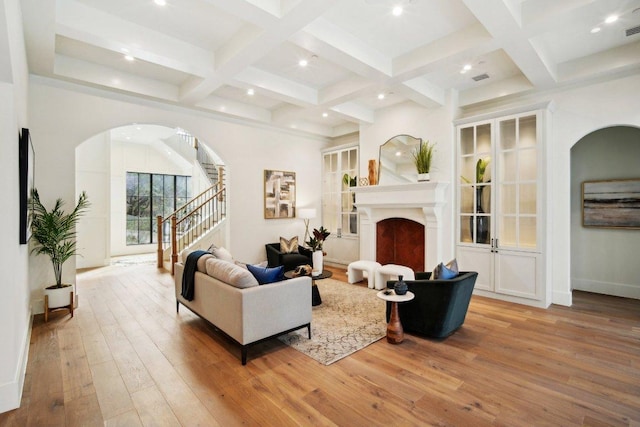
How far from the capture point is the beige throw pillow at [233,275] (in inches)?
113

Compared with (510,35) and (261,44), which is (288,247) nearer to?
(261,44)

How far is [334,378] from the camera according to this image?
2.55 m

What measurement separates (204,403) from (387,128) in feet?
17.5

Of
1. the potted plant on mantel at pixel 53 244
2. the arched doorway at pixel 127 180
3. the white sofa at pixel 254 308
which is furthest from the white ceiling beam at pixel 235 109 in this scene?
the white sofa at pixel 254 308

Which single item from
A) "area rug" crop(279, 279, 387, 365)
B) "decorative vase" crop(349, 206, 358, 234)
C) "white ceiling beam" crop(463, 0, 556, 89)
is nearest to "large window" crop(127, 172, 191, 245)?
"decorative vase" crop(349, 206, 358, 234)

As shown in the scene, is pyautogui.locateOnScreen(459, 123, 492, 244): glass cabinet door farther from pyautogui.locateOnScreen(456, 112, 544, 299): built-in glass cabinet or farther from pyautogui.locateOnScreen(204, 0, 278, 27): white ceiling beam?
pyautogui.locateOnScreen(204, 0, 278, 27): white ceiling beam

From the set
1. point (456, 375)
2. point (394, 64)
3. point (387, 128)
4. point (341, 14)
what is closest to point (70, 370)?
point (456, 375)

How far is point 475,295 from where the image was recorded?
4.98 m

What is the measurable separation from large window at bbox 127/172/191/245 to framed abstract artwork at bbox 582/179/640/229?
10738 millimetres

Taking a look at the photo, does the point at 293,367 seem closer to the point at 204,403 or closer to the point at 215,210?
the point at 204,403

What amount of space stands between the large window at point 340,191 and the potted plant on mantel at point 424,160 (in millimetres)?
1727

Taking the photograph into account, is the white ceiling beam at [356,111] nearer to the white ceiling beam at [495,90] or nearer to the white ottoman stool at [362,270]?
the white ceiling beam at [495,90]

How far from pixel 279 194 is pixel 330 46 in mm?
3819

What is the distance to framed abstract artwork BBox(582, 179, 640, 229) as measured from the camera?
4.70m
